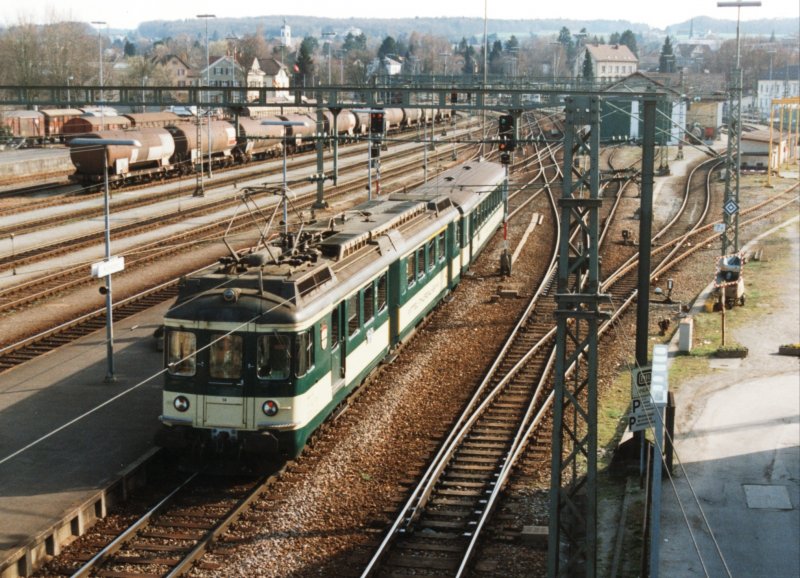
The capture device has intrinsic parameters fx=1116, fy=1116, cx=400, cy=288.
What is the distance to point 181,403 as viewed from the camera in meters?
15.2

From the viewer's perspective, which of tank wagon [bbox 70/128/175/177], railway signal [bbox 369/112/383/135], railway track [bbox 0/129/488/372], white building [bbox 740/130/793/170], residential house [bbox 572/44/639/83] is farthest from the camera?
residential house [bbox 572/44/639/83]

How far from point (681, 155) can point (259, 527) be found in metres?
65.1

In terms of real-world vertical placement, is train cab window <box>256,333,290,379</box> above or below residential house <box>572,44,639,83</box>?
below

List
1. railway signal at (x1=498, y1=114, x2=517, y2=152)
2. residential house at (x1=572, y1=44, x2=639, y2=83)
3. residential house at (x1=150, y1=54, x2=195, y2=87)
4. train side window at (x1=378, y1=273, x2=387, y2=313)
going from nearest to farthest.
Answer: train side window at (x1=378, y1=273, x2=387, y2=313), railway signal at (x1=498, y1=114, x2=517, y2=152), residential house at (x1=572, y1=44, x2=639, y2=83), residential house at (x1=150, y1=54, x2=195, y2=87)

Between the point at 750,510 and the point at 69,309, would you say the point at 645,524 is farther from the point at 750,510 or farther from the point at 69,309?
the point at 69,309

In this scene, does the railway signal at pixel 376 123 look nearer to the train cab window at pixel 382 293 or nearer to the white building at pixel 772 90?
the train cab window at pixel 382 293

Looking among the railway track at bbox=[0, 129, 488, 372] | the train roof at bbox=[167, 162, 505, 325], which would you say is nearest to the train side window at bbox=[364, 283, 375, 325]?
the train roof at bbox=[167, 162, 505, 325]

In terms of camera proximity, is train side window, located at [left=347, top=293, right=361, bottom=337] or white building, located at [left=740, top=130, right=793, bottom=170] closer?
train side window, located at [left=347, top=293, right=361, bottom=337]

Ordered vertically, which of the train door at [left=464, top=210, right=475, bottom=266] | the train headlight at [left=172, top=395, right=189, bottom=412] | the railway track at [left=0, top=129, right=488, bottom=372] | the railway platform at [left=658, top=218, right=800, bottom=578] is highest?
the train door at [left=464, top=210, right=475, bottom=266]

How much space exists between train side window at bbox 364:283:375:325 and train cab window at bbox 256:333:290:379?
380cm

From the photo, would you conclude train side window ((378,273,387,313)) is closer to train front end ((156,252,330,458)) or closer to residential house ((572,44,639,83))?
train front end ((156,252,330,458))

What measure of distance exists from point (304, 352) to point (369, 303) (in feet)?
12.9

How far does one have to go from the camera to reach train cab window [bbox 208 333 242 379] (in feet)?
49.3

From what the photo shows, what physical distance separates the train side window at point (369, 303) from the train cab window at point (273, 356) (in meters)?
3.80
